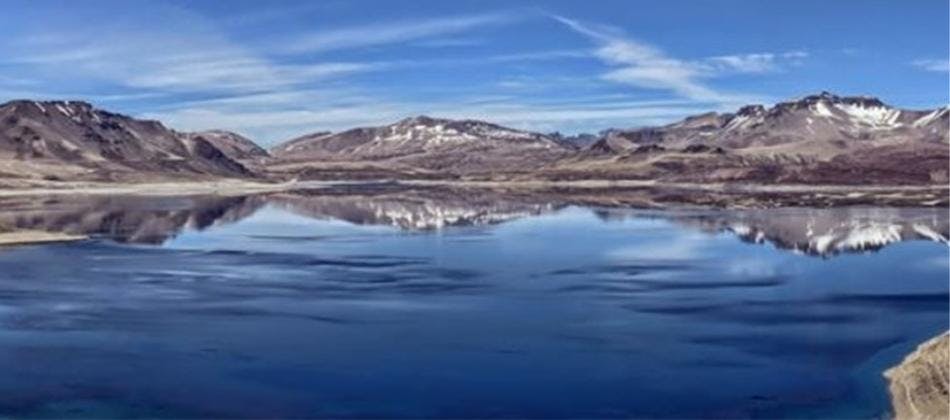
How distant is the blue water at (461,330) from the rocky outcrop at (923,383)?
0.45m

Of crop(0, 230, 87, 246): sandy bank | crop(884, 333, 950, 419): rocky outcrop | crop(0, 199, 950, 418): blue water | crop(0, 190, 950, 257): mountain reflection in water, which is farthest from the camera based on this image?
crop(0, 190, 950, 257): mountain reflection in water

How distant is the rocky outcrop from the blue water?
0.45 meters

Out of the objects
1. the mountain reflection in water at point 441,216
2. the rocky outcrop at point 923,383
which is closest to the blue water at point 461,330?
the rocky outcrop at point 923,383

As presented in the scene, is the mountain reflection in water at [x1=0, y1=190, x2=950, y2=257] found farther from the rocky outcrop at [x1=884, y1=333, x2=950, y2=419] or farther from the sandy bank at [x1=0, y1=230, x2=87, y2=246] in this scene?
the rocky outcrop at [x1=884, y1=333, x2=950, y2=419]

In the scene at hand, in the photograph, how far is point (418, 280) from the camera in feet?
128

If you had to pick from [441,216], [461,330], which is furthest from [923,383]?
[441,216]

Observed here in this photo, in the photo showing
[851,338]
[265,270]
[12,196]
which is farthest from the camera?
[12,196]

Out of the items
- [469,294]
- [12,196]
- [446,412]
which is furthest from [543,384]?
[12,196]

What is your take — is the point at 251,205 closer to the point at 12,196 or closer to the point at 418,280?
the point at 12,196

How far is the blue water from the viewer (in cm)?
2159

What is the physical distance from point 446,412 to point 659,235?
1571 inches

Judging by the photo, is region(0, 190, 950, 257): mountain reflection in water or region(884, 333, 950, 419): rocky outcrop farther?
region(0, 190, 950, 257): mountain reflection in water

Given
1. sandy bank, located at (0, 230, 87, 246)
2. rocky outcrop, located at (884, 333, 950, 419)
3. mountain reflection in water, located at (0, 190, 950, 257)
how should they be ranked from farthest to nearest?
mountain reflection in water, located at (0, 190, 950, 257) < sandy bank, located at (0, 230, 87, 246) < rocky outcrop, located at (884, 333, 950, 419)

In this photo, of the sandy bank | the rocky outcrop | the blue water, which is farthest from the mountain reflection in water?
the rocky outcrop
